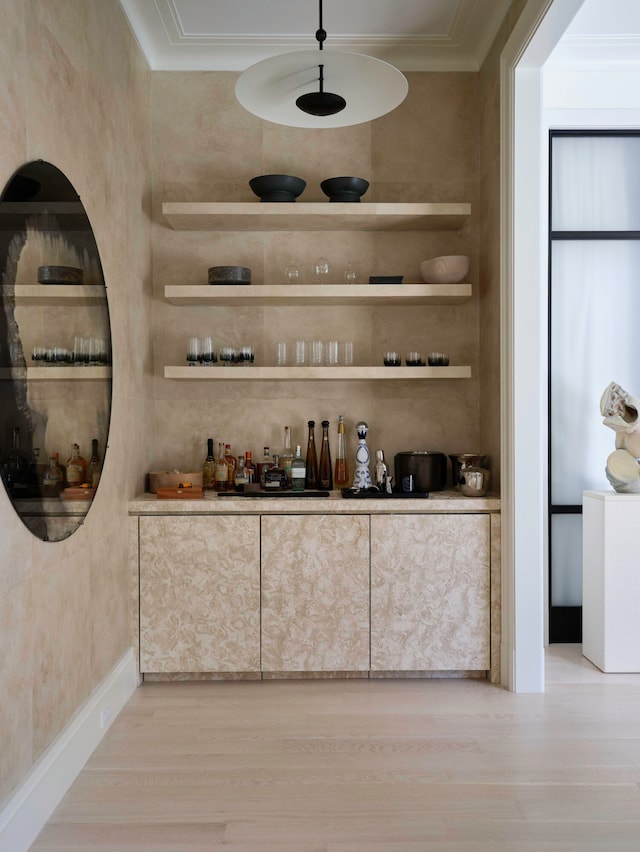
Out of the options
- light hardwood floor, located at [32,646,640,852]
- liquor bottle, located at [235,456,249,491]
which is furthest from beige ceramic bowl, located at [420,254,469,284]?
light hardwood floor, located at [32,646,640,852]

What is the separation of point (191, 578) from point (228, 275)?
148 cm

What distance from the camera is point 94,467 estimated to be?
2.65m

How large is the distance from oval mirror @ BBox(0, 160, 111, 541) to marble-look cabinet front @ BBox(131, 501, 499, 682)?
2.55 ft

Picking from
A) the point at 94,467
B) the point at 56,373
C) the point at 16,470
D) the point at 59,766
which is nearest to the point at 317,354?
the point at 94,467

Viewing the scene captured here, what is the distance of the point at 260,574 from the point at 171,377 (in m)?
1.06

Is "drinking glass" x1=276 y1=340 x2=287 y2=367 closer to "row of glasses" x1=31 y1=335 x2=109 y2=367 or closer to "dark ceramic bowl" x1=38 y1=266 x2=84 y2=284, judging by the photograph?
"row of glasses" x1=31 y1=335 x2=109 y2=367

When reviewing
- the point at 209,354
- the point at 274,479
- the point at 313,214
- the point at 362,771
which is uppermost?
the point at 313,214

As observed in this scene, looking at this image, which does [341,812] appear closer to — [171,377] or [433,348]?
[171,377]

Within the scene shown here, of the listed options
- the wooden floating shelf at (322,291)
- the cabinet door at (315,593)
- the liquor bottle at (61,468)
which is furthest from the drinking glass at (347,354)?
the liquor bottle at (61,468)

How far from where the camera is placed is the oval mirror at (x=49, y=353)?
1.93 metres

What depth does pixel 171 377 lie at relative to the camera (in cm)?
353

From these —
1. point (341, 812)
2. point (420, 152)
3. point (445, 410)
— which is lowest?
point (341, 812)

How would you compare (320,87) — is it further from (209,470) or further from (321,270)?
(209,470)

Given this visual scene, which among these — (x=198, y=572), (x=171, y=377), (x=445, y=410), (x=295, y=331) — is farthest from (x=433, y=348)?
(x=198, y=572)
